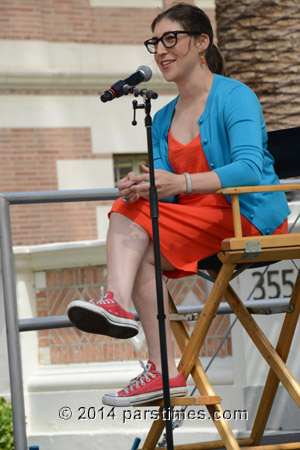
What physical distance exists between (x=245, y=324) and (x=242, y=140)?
0.73 meters

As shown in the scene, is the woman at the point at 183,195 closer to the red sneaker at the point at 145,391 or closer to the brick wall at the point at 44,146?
the red sneaker at the point at 145,391

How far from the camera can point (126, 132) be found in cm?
1227

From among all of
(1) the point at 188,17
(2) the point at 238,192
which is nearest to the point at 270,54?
(1) the point at 188,17

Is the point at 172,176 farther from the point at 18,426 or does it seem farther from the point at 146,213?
the point at 18,426

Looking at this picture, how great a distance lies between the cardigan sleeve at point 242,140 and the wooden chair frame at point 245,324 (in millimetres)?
79

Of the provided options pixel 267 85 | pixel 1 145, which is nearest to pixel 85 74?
pixel 1 145

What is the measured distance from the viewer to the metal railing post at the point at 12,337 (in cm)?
349

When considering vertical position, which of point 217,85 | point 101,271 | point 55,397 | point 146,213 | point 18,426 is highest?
point 217,85

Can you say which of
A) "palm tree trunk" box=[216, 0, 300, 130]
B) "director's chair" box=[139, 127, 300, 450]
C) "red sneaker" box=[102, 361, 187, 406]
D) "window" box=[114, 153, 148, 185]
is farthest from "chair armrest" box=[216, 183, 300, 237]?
"window" box=[114, 153, 148, 185]

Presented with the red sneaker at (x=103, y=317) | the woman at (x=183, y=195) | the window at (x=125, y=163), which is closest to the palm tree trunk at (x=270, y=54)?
the woman at (x=183, y=195)

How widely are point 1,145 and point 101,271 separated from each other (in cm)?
606

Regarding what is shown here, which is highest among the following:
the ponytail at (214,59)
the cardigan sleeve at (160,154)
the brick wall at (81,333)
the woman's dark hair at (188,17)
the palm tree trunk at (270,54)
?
the palm tree trunk at (270,54)

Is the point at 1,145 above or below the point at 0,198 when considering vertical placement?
above

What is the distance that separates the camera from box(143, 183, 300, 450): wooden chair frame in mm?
2883
